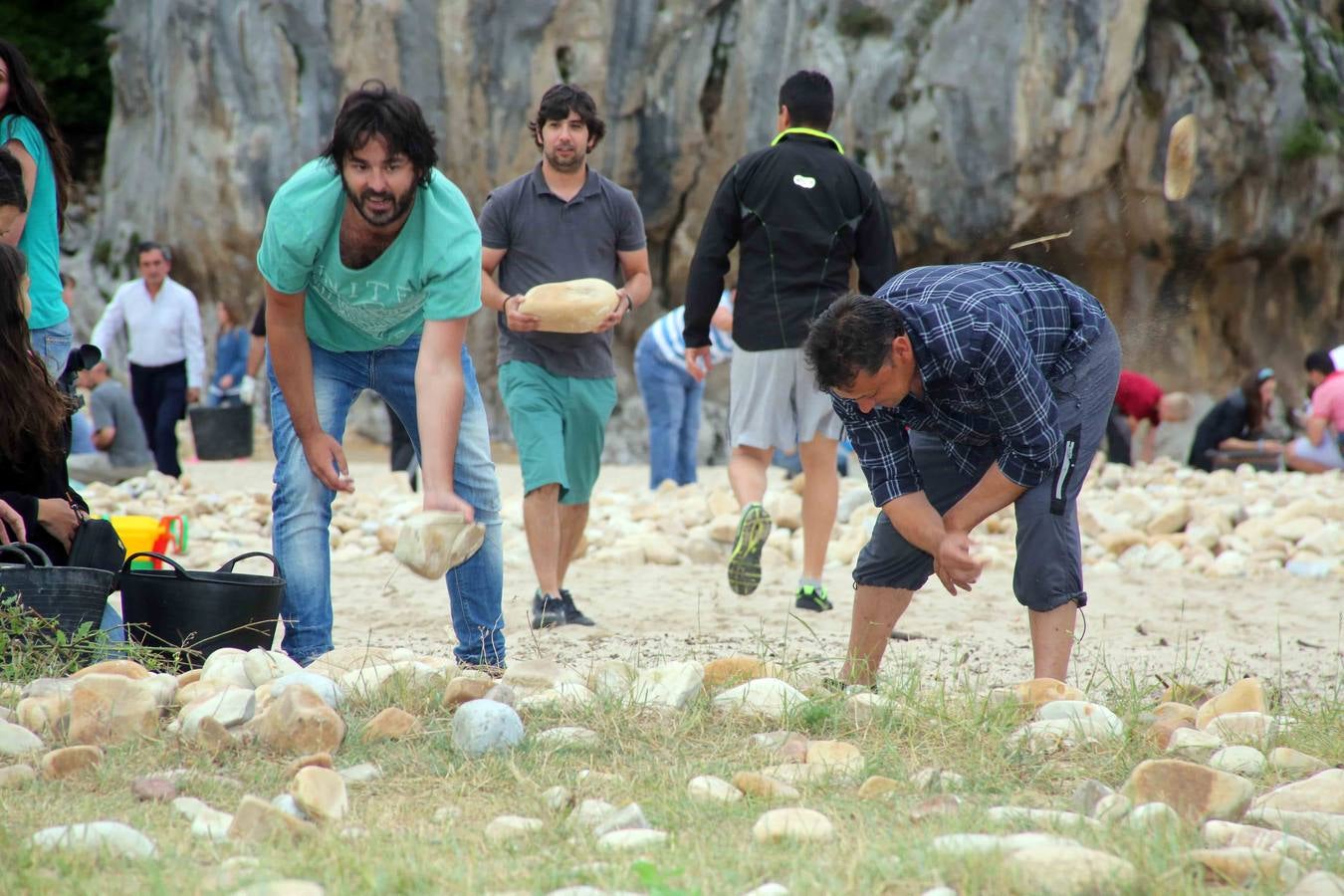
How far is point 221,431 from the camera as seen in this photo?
485 inches

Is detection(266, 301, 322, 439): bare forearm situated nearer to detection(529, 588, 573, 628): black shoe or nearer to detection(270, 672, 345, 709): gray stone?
detection(270, 672, 345, 709): gray stone

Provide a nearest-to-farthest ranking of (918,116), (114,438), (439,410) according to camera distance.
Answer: (439,410) < (114,438) < (918,116)

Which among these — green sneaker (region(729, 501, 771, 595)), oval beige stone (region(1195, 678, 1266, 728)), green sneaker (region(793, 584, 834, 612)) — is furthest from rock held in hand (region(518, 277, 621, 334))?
oval beige stone (region(1195, 678, 1266, 728))

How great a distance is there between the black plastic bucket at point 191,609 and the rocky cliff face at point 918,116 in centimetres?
1180

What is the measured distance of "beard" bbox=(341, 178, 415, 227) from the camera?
3.15 m

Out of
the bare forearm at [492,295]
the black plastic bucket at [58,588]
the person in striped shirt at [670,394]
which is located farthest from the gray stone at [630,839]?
the person in striped shirt at [670,394]

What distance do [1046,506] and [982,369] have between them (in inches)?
19.0

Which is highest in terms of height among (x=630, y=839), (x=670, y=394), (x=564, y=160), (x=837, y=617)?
(x=564, y=160)

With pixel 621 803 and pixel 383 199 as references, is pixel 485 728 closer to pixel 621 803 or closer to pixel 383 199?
pixel 621 803

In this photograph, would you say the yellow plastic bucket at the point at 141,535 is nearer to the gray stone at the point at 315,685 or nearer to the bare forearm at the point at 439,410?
A: the bare forearm at the point at 439,410

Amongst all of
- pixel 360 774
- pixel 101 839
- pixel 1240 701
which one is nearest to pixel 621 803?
pixel 360 774

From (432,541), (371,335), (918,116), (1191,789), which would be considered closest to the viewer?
(1191,789)

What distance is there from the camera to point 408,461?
1040 centimetres

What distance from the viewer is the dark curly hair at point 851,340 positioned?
2.98m
